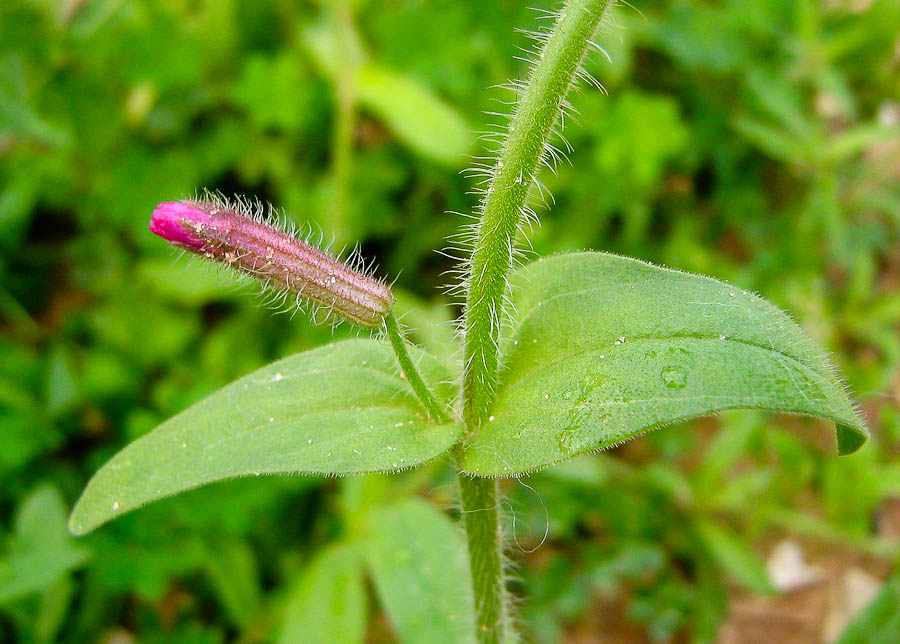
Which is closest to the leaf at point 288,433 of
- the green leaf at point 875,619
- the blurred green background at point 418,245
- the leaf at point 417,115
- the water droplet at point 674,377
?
the water droplet at point 674,377

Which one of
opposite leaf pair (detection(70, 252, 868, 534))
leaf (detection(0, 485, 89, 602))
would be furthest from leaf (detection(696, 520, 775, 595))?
leaf (detection(0, 485, 89, 602))

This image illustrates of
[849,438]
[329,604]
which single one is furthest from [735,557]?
[849,438]

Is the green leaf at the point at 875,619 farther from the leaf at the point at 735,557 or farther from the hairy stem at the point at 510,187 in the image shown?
the hairy stem at the point at 510,187

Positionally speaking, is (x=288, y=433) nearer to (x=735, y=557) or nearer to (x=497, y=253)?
(x=497, y=253)

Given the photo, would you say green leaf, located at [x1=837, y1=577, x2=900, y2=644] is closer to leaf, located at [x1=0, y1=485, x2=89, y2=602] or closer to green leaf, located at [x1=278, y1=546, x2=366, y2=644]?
green leaf, located at [x1=278, y1=546, x2=366, y2=644]

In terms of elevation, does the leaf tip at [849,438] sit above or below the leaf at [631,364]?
below
